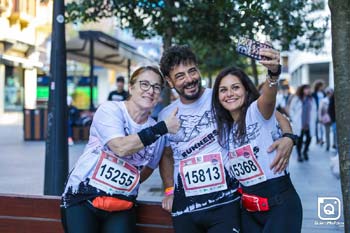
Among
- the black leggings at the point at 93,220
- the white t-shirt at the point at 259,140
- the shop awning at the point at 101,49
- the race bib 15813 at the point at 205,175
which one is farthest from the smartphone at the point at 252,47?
the shop awning at the point at 101,49

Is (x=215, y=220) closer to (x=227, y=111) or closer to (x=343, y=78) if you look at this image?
(x=227, y=111)

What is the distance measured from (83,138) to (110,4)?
8344mm

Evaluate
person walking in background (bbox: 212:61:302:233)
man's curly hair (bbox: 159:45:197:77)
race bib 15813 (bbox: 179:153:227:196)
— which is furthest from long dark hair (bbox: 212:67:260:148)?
man's curly hair (bbox: 159:45:197:77)

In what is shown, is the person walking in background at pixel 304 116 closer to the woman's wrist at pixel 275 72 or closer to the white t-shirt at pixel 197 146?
the white t-shirt at pixel 197 146

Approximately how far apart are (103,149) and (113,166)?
0.12m

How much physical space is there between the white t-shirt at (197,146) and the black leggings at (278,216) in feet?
0.62

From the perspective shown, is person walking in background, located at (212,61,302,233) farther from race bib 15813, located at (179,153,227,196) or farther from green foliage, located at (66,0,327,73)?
green foliage, located at (66,0,327,73)

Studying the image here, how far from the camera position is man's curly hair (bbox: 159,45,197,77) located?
3301 millimetres

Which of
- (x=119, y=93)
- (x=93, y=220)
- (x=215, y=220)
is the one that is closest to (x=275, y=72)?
(x=215, y=220)

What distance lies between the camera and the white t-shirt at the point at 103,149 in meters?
3.21

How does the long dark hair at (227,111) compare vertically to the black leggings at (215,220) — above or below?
above

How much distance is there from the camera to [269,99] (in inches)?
116

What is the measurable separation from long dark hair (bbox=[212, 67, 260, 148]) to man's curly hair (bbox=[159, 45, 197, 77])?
220 mm

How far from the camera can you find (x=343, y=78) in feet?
10.3
